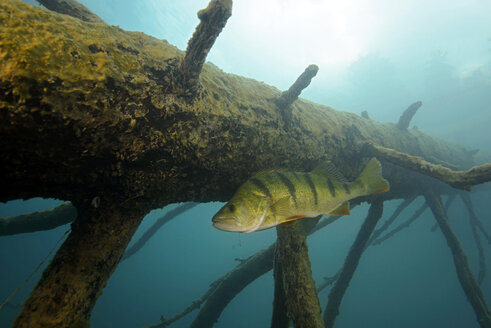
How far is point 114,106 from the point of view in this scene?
4.08 ft

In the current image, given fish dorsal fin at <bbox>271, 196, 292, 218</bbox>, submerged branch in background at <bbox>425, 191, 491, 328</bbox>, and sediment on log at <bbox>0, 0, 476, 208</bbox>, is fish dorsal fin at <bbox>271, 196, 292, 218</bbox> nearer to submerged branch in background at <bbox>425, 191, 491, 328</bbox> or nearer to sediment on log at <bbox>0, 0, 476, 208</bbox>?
sediment on log at <bbox>0, 0, 476, 208</bbox>

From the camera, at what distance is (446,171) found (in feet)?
8.54

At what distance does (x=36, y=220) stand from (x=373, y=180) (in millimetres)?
5897

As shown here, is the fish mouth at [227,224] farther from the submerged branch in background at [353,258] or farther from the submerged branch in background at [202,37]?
the submerged branch in background at [353,258]

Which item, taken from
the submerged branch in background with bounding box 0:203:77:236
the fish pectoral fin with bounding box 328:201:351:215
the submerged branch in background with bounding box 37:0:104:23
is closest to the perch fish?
the fish pectoral fin with bounding box 328:201:351:215

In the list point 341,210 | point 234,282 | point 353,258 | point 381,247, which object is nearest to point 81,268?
point 341,210

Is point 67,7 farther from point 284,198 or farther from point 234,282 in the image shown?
point 234,282

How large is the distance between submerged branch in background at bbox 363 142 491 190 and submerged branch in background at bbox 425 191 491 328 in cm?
298

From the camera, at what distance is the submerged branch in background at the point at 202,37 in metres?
1.33

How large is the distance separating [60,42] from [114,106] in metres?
0.38

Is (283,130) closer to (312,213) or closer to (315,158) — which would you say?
(315,158)

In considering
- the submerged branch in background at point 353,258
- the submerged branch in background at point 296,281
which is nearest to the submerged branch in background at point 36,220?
the submerged branch in background at point 296,281

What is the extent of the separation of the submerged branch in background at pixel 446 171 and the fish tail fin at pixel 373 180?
1.22 metres

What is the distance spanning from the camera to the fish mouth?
124cm
